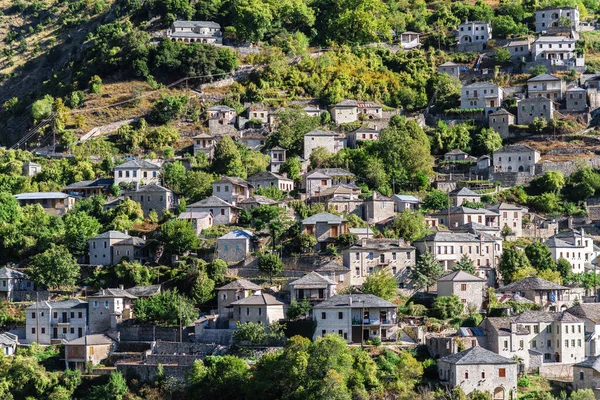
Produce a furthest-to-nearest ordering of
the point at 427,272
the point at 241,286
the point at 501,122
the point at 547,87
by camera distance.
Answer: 1. the point at 547,87
2. the point at 501,122
3. the point at 427,272
4. the point at 241,286

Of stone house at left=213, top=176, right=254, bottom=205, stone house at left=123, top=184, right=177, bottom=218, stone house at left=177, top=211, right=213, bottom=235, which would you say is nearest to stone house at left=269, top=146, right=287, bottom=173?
stone house at left=213, top=176, right=254, bottom=205

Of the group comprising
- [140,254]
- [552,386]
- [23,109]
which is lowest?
[552,386]

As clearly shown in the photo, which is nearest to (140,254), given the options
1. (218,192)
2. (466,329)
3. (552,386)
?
(218,192)

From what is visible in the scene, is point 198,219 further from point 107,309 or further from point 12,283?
point 12,283

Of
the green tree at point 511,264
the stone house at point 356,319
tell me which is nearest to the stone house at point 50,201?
the stone house at point 356,319

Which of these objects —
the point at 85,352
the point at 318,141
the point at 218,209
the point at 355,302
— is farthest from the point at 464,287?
the point at 318,141

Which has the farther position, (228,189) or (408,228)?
(228,189)

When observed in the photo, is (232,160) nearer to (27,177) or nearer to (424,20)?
(27,177)
